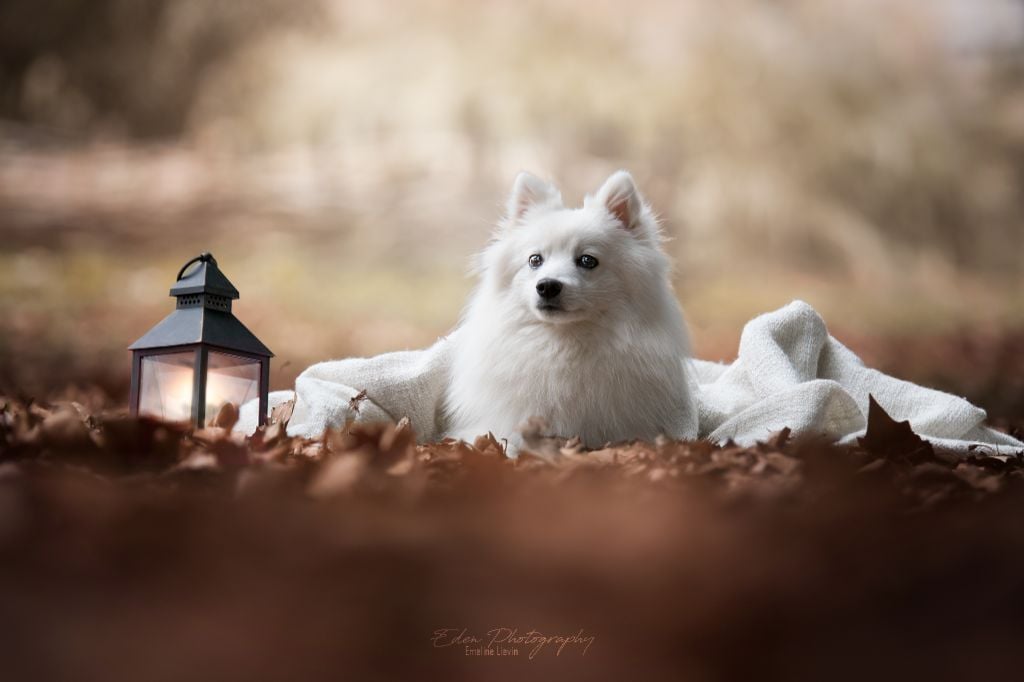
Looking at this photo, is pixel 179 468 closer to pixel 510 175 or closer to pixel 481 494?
pixel 481 494

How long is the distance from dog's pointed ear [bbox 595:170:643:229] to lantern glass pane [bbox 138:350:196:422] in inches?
53.5

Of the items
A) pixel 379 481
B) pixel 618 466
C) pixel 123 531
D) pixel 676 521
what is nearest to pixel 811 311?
pixel 618 466

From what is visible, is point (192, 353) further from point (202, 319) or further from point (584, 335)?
point (584, 335)

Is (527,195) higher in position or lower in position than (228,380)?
higher

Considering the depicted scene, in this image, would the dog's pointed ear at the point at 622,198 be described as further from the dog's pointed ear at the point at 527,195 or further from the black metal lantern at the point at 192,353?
the black metal lantern at the point at 192,353

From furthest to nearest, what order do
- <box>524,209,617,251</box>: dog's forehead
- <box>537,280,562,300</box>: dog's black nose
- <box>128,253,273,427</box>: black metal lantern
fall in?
<box>524,209,617,251</box>: dog's forehead → <box>537,280,562,300</box>: dog's black nose → <box>128,253,273,427</box>: black metal lantern

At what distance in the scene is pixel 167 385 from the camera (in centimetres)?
232

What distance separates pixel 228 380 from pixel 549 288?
0.94 meters

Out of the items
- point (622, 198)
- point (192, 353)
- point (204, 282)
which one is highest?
point (622, 198)

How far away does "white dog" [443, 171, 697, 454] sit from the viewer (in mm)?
2646

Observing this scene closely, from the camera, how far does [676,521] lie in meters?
1.65

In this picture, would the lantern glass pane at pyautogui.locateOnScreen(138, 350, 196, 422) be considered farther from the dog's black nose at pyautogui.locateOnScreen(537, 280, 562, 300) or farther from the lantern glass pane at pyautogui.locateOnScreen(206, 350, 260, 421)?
the dog's black nose at pyautogui.locateOnScreen(537, 280, 562, 300)

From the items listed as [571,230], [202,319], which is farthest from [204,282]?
[571,230]

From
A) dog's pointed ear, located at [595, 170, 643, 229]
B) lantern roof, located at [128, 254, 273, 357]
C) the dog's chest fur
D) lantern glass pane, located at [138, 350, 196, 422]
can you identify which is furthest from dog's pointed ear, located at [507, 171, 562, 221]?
lantern glass pane, located at [138, 350, 196, 422]
